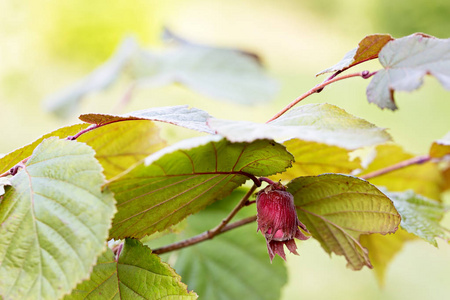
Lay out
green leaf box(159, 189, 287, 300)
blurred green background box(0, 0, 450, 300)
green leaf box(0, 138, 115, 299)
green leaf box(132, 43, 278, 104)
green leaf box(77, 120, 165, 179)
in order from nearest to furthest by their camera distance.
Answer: green leaf box(0, 138, 115, 299) → green leaf box(77, 120, 165, 179) → green leaf box(159, 189, 287, 300) → green leaf box(132, 43, 278, 104) → blurred green background box(0, 0, 450, 300)

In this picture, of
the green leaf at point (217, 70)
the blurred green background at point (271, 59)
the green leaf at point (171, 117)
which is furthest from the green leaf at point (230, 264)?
the blurred green background at point (271, 59)

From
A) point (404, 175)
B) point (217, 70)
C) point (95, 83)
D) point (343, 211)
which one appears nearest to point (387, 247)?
point (404, 175)

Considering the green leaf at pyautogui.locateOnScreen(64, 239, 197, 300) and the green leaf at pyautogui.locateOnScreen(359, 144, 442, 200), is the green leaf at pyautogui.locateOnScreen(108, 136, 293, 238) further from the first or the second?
the green leaf at pyautogui.locateOnScreen(359, 144, 442, 200)

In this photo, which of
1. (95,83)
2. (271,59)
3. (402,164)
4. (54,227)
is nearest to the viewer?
(54,227)

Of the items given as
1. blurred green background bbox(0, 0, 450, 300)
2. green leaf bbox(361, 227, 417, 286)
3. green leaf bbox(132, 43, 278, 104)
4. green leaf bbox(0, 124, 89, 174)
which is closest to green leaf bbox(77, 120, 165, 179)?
green leaf bbox(0, 124, 89, 174)

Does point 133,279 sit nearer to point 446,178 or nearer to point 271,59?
point 446,178

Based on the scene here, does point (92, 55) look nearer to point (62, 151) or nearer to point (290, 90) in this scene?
point (290, 90)

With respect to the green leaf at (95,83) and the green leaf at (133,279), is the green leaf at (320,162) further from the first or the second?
the green leaf at (95,83)
